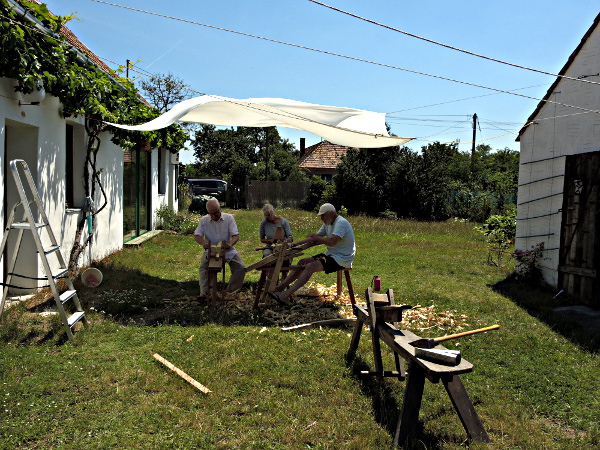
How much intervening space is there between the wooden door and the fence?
20.7 meters

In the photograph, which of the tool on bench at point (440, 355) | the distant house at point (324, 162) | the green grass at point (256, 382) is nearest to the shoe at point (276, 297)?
the green grass at point (256, 382)

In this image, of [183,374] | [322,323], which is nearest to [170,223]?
[322,323]

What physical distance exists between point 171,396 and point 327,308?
10.6ft

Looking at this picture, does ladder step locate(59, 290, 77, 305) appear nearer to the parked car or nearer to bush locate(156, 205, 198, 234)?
bush locate(156, 205, 198, 234)

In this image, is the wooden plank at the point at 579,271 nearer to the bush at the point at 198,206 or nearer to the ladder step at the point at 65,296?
the ladder step at the point at 65,296

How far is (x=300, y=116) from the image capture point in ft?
26.7

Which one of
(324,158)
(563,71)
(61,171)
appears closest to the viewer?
(61,171)

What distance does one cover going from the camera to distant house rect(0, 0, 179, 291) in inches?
247

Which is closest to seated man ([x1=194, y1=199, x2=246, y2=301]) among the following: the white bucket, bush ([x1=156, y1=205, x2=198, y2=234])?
the white bucket

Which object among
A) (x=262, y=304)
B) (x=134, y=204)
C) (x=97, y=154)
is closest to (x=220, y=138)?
(x=134, y=204)

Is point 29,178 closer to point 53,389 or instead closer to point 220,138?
point 53,389

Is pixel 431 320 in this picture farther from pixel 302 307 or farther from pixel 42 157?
pixel 42 157

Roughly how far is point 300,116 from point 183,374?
4919mm

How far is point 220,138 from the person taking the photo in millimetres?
51031
